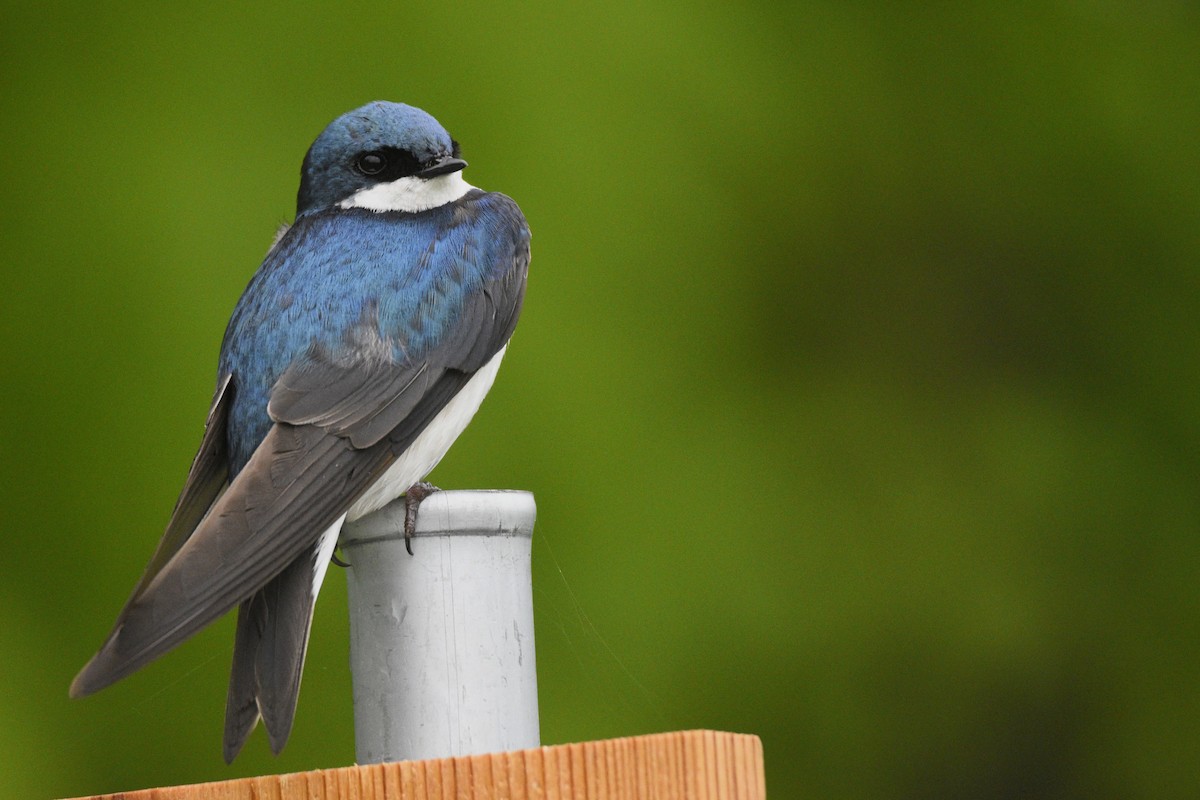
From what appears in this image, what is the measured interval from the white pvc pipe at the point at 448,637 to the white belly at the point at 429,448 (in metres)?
0.40

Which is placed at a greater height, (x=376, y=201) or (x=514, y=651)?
(x=376, y=201)

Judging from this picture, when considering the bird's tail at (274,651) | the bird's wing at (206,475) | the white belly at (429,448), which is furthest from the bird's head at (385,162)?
the bird's tail at (274,651)

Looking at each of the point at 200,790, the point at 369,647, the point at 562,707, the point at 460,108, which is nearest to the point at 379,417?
the point at 369,647

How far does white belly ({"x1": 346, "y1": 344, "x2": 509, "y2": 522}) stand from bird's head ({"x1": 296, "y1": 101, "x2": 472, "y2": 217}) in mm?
268

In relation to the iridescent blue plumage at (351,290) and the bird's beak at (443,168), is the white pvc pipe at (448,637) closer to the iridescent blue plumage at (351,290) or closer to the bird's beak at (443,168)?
the iridescent blue plumage at (351,290)

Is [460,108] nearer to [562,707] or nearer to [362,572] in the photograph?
[562,707]

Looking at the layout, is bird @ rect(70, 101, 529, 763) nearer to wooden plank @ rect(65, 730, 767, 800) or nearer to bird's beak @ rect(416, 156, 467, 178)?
bird's beak @ rect(416, 156, 467, 178)

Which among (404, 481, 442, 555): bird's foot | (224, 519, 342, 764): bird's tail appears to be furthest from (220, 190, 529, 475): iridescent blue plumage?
(404, 481, 442, 555): bird's foot

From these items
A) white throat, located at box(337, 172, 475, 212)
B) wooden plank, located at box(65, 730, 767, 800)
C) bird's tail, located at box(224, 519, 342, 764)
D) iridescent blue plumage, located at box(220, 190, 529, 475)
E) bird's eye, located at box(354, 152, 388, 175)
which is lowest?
bird's tail, located at box(224, 519, 342, 764)

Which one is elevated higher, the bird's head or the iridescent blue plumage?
the bird's head

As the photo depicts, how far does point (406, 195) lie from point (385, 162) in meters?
0.07

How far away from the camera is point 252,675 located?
1525mm

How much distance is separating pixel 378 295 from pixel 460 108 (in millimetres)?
1105

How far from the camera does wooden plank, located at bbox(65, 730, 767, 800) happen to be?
1051 mm
